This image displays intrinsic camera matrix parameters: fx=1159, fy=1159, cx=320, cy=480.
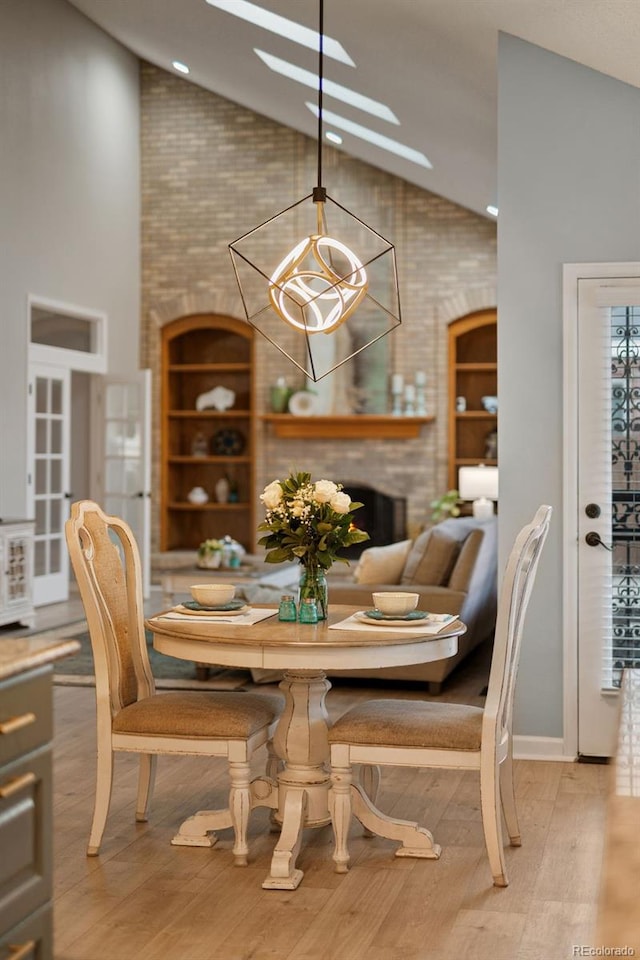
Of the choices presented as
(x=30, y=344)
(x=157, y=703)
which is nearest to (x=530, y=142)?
(x=157, y=703)

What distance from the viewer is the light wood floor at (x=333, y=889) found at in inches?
118

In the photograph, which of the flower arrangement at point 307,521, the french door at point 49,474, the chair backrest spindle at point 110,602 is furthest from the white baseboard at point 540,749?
the french door at point 49,474

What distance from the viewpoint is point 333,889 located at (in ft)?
11.2

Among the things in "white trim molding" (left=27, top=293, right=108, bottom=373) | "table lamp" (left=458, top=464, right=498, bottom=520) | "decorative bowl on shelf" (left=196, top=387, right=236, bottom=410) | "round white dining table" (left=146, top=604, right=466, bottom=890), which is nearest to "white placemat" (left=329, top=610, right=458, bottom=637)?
"round white dining table" (left=146, top=604, right=466, bottom=890)

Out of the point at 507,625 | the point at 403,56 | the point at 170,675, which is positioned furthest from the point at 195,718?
the point at 403,56

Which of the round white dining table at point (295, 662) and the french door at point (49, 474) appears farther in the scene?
the french door at point (49, 474)

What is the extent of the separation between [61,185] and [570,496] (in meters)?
6.46

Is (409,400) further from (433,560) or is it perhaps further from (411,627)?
(411,627)

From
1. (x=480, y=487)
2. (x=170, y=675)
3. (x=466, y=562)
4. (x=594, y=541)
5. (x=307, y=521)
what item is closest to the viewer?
(x=307, y=521)

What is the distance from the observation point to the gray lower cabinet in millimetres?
2123

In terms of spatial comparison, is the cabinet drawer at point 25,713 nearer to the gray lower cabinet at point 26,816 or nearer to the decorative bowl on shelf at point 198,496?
the gray lower cabinet at point 26,816

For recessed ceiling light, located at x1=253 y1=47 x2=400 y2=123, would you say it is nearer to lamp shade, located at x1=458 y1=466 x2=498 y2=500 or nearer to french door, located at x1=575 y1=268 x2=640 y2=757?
lamp shade, located at x1=458 y1=466 x2=498 y2=500

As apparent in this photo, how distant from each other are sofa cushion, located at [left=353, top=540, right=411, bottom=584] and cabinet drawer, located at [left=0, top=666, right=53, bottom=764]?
4.28 m

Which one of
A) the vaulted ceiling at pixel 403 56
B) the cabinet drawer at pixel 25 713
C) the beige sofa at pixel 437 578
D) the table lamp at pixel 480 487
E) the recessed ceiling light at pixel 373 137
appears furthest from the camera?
the table lamp at pixel 480 487
